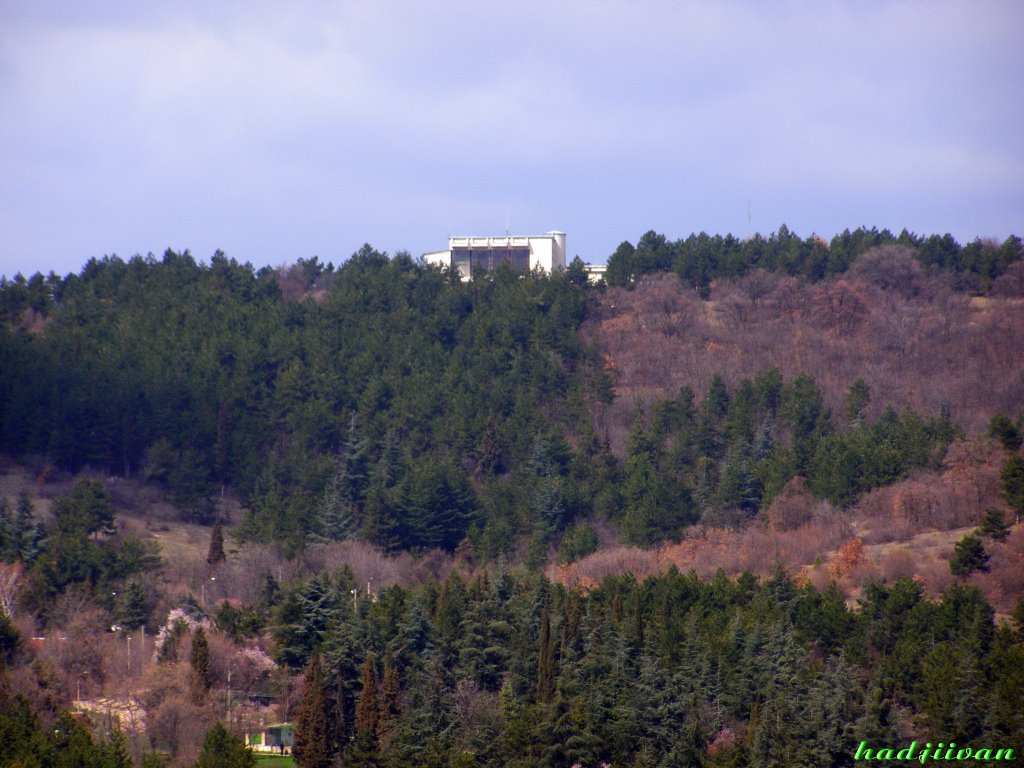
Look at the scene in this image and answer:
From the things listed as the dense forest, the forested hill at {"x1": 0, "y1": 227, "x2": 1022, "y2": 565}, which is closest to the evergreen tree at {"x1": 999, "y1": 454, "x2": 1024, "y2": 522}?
the dense forest

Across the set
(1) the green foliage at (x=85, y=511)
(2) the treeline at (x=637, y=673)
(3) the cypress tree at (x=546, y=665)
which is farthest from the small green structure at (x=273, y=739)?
(1) the green foliage at (x=85, y=511)

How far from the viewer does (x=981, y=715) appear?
34.3 meters

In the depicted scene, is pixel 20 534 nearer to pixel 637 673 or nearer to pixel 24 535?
pixel 24 535

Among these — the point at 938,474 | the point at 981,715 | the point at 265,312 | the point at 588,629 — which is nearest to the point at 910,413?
the point at 938,474

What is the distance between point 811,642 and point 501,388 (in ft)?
116

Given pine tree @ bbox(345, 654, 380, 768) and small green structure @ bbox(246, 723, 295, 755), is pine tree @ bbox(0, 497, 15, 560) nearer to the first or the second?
small green structure @ bbox(246, 723, 295, 755)

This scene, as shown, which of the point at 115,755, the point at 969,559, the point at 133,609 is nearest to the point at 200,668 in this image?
the point at 115,755

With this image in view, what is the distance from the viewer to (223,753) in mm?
35406

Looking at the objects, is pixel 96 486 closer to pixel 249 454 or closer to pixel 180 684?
pixel 249 454

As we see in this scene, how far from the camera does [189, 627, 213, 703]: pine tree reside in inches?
1631

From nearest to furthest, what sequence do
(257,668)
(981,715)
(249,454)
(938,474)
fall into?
(981,715)
(257,668)
(938,474)
(249,454)

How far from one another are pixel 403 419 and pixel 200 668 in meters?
33.7

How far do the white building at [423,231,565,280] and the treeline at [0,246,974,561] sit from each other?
672 centimetres

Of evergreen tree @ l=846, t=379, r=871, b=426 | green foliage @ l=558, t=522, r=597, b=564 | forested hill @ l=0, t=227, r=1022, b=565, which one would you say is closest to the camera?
green foliage @ l=558, t=522, r=597, b=564
